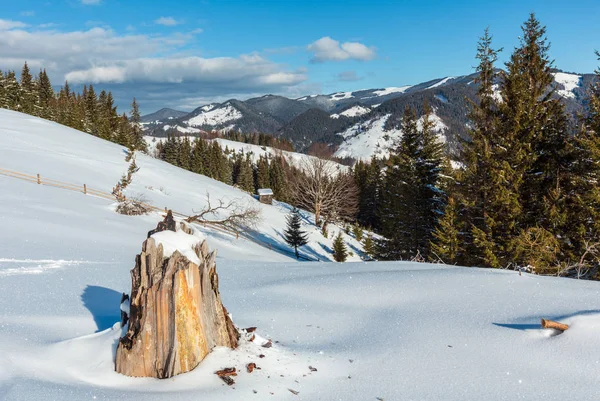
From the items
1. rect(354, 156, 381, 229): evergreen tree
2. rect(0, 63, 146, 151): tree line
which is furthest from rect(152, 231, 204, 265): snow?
rect(0, 63, 146, 151): tree line

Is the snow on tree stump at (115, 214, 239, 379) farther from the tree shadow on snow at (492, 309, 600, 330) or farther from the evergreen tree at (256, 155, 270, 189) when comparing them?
the evergreen tree at (256, 155, 270, 189)

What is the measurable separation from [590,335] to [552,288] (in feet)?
5.49

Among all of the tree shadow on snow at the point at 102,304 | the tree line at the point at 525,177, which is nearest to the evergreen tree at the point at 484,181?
the tree line at the point at 525,177

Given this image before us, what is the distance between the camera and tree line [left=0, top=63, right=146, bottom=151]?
6103 centimetres

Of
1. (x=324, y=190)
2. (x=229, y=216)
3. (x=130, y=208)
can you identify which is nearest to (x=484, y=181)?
(x=229, y=216)

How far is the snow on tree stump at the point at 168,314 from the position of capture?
3582mm

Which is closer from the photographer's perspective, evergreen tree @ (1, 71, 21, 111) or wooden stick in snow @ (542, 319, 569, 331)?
wooden stick in snow @ (542, 319, 569, 331)

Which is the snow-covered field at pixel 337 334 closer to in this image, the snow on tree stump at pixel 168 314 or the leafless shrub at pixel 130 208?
the snow on tree stump at pixel 168 314

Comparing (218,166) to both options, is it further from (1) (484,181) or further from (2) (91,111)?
(1) (484,181)

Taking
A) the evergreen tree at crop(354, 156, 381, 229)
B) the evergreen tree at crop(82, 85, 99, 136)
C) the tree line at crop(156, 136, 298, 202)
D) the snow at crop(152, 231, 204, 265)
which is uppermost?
the evergreen tree at crop(82, 85, 99, 136)

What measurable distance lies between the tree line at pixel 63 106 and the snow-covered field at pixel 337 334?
195 feet

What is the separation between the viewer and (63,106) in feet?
210

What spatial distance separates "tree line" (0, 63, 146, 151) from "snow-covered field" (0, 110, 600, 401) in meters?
59.5

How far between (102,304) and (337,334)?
3692 mm
